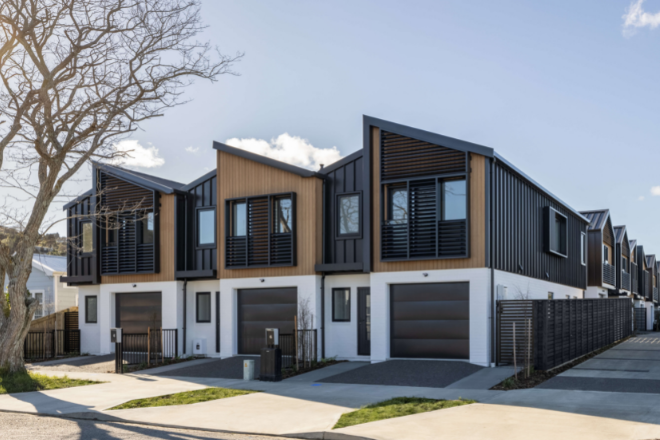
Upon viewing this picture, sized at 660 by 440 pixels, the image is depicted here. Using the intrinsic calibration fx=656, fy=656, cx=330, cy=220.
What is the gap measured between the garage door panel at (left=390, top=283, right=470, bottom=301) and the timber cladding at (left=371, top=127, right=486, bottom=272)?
50 centimetres

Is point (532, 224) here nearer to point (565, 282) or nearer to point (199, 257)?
point (565, 282)

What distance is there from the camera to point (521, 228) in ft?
62.9

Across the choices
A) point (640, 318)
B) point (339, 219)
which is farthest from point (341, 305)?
point (640, 318)

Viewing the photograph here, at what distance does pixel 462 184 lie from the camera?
55.1 feet

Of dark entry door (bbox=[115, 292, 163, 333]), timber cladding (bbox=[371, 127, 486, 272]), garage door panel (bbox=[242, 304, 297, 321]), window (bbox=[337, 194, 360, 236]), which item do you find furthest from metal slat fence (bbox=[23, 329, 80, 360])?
timber cladding (bbox=[371, 127, 486, 272])

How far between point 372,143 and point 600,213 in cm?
2227

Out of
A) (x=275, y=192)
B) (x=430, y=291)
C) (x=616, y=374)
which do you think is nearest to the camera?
(x=616, y=374)

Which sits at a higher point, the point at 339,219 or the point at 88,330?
the point at 339,219

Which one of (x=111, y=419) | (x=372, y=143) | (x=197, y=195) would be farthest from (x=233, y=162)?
(x=111, y=419)

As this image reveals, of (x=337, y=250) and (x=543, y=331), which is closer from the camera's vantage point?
(x=543, y=331)

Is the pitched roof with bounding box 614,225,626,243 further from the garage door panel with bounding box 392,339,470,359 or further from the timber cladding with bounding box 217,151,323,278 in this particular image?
the timber cladding with bounding box 217,151,323,278

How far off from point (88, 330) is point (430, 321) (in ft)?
43.5

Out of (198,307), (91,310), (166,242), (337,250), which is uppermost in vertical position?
(166,242)

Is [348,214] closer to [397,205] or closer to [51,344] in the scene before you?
[397,205]
